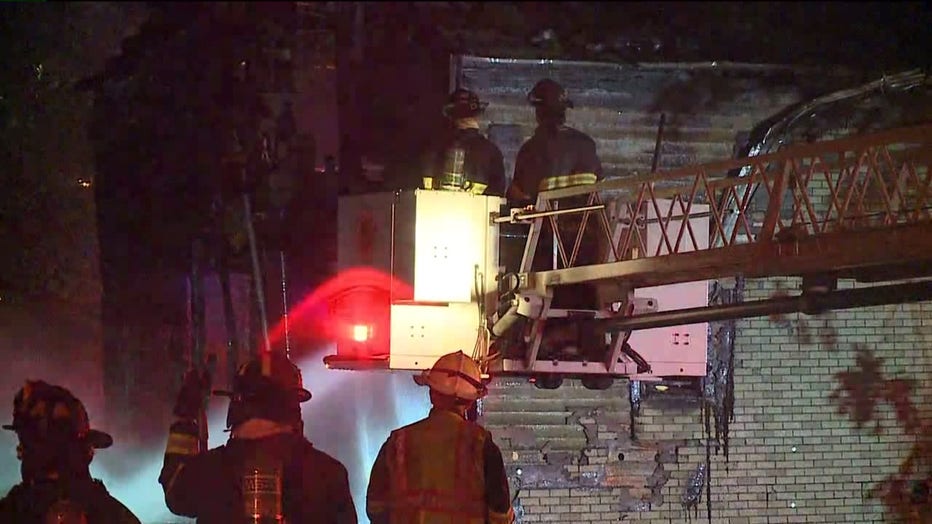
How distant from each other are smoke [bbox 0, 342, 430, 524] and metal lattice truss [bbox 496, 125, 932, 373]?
233cm

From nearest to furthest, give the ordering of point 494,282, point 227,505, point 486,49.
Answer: point 227,505 → point 494,282 → point 486,49

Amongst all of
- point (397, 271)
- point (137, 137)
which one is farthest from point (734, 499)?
point (137, 137)

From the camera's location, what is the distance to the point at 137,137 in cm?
852

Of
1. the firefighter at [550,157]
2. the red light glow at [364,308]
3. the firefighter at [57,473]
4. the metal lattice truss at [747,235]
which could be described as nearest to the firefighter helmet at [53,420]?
the firefighter at [57,473]

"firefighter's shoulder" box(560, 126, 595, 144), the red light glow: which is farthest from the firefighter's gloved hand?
"firefighter's shoulder" box(560, 126, 595, 144)

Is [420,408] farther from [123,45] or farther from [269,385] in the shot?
[123,45]

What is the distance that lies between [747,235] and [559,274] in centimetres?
114

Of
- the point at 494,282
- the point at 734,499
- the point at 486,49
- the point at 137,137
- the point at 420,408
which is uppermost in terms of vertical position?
the point at 486,49

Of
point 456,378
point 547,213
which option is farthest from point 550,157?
point 456,378

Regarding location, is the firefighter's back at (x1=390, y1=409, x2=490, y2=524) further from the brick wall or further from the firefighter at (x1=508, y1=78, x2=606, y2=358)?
the brick wall

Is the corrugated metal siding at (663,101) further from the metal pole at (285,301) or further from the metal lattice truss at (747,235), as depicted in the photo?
the metal pole at (285,301)

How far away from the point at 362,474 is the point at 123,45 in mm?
4322

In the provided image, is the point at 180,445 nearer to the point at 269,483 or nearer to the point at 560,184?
the point at 269,483

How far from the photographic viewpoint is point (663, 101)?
8.30 meters
